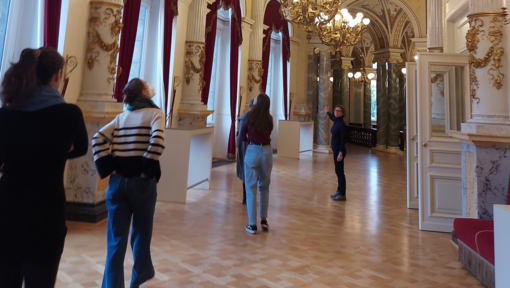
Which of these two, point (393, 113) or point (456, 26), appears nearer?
point (456, 26)

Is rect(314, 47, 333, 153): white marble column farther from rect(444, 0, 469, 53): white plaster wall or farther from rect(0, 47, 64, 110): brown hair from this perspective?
rect(0, 47, 64, 110): brown hair

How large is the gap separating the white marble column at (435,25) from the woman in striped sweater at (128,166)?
565cm

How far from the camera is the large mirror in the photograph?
4.99 meters

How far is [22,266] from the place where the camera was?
162cm

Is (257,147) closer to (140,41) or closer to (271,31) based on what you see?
(140,41)

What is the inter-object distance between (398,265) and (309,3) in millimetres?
5078

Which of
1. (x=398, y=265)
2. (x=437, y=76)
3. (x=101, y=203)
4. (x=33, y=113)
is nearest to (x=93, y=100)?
(x=101, y=203)

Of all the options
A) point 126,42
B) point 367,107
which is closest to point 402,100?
point 367,107

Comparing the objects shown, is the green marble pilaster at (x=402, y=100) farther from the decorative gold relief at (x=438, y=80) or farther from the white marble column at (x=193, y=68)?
the decorative gold relief at (x=438, y=80)

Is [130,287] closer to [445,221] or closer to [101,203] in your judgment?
[101,203]

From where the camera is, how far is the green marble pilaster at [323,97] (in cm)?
1527

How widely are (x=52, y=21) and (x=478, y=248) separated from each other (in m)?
5.23

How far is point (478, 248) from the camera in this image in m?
3.13

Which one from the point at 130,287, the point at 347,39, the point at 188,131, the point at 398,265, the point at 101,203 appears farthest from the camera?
the point at 347,39
